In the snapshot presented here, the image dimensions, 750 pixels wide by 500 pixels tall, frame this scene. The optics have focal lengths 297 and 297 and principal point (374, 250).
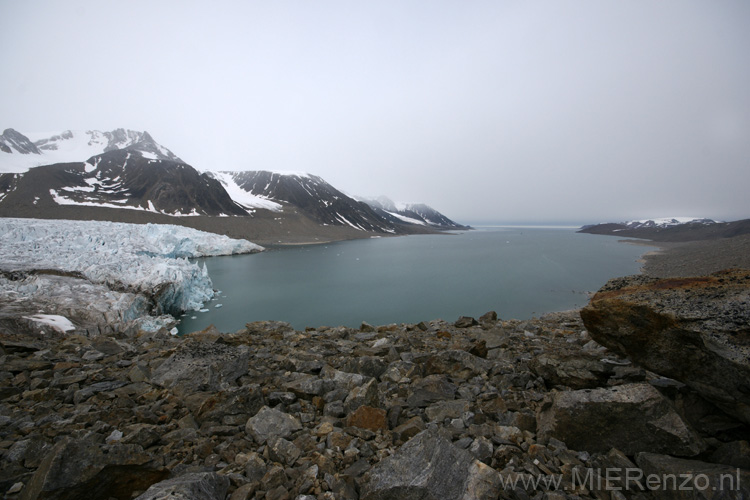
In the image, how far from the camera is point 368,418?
2.85 meters

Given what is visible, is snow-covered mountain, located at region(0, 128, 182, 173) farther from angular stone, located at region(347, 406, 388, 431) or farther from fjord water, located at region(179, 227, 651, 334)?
angular stone, located at region(347, 406, 388, 431)

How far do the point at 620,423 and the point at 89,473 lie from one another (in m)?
3.87

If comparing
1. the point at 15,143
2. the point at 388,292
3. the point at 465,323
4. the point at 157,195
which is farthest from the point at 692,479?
the point at 15,143

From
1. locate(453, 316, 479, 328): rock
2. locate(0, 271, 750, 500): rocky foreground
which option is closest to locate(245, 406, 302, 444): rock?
locate(0, 271, 750, 500): rocky foreground

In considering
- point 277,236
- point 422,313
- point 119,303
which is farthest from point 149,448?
point 277,236

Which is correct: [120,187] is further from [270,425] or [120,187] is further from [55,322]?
[270,425]

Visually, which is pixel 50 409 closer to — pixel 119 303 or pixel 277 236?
pixel 119 303

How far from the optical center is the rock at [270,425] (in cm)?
273

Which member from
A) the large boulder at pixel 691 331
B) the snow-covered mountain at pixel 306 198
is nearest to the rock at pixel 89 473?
the large boulder at pixel 691 331

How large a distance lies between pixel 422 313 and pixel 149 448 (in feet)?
44.0

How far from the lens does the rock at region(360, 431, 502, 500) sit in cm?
199

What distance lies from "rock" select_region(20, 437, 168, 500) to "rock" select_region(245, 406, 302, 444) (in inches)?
27.5

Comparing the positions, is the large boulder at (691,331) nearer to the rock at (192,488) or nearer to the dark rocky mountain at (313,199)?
the rock at (192,488)

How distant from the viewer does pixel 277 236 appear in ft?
233
